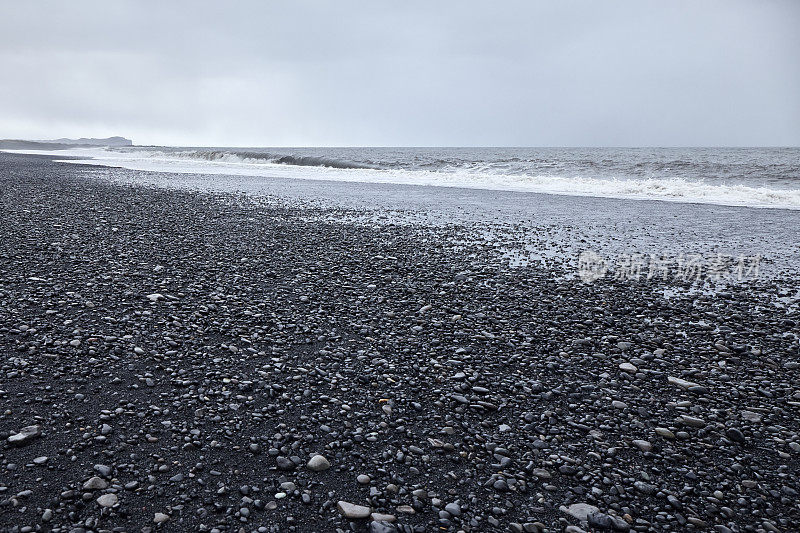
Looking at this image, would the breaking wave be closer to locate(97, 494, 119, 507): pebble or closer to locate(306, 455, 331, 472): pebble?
locate(306, 455, 331, 472): pebble

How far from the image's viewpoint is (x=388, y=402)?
4.39 meters

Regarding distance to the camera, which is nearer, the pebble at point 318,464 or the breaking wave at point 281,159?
the pebble at point 318,464

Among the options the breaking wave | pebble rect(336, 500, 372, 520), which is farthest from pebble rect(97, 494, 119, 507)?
the breaking wave

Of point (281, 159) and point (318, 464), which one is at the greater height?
point (281, 159)

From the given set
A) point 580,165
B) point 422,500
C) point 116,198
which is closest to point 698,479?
point 422,500

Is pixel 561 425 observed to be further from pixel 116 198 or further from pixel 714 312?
pixel 116 198

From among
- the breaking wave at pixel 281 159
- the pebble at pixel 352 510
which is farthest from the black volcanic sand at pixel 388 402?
the breaking wave at pixel 281 159

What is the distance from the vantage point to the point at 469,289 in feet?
25.5

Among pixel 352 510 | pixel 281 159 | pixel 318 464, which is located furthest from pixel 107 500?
pixel 281 159

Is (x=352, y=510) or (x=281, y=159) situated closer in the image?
(x=352, y=510)

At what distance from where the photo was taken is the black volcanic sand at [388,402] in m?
3.11

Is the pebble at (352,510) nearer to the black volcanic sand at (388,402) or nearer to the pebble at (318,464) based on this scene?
the black volcanic sand at (388,402)

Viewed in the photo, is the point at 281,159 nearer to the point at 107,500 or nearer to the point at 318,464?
the point at 318,464

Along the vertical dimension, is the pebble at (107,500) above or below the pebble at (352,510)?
above
